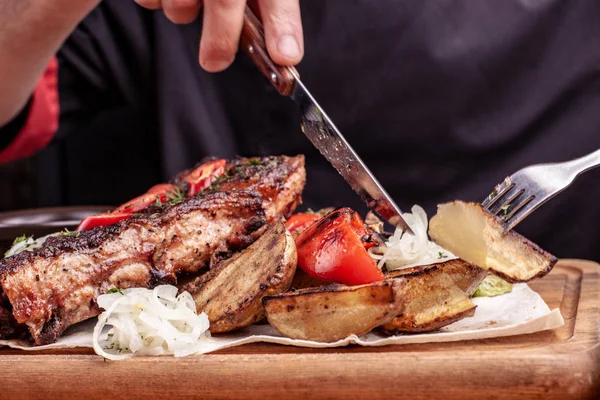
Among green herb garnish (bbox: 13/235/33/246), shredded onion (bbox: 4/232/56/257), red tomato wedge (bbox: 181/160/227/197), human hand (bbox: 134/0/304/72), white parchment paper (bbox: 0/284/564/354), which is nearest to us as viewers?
white parchment paper (bbox: 0/284/564/354)

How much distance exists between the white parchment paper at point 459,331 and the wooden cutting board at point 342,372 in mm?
24

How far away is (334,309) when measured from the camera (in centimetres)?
203

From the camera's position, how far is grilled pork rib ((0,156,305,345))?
227 centimetres

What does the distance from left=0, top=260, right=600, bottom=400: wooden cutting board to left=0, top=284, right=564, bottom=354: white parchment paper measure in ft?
0.08

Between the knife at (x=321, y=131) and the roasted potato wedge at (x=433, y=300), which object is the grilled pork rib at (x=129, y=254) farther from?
the roasted potato wedge at (x=433, y=300)

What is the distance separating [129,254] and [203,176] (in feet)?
2.44

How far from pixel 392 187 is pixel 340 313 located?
245 cm

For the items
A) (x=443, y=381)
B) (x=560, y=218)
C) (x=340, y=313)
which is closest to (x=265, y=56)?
(x=340, y=313)

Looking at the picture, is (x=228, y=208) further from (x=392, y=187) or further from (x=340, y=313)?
(x=392, y=187)

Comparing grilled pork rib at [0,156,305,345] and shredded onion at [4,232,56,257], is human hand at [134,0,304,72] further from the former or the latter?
shredded onion at [4,232,56,257]

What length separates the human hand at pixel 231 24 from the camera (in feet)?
8.00

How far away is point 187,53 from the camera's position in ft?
15.3

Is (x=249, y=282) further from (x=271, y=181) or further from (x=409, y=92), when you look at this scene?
(x=409, y=92)

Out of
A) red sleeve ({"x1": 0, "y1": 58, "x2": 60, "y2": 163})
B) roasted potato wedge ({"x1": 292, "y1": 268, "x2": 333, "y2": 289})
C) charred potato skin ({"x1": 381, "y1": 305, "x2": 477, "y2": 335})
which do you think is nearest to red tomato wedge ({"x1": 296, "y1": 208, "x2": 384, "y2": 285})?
roasted potato wedge ({"x1": 292, "y1": 268, "x2": 333, "y2": 289})
